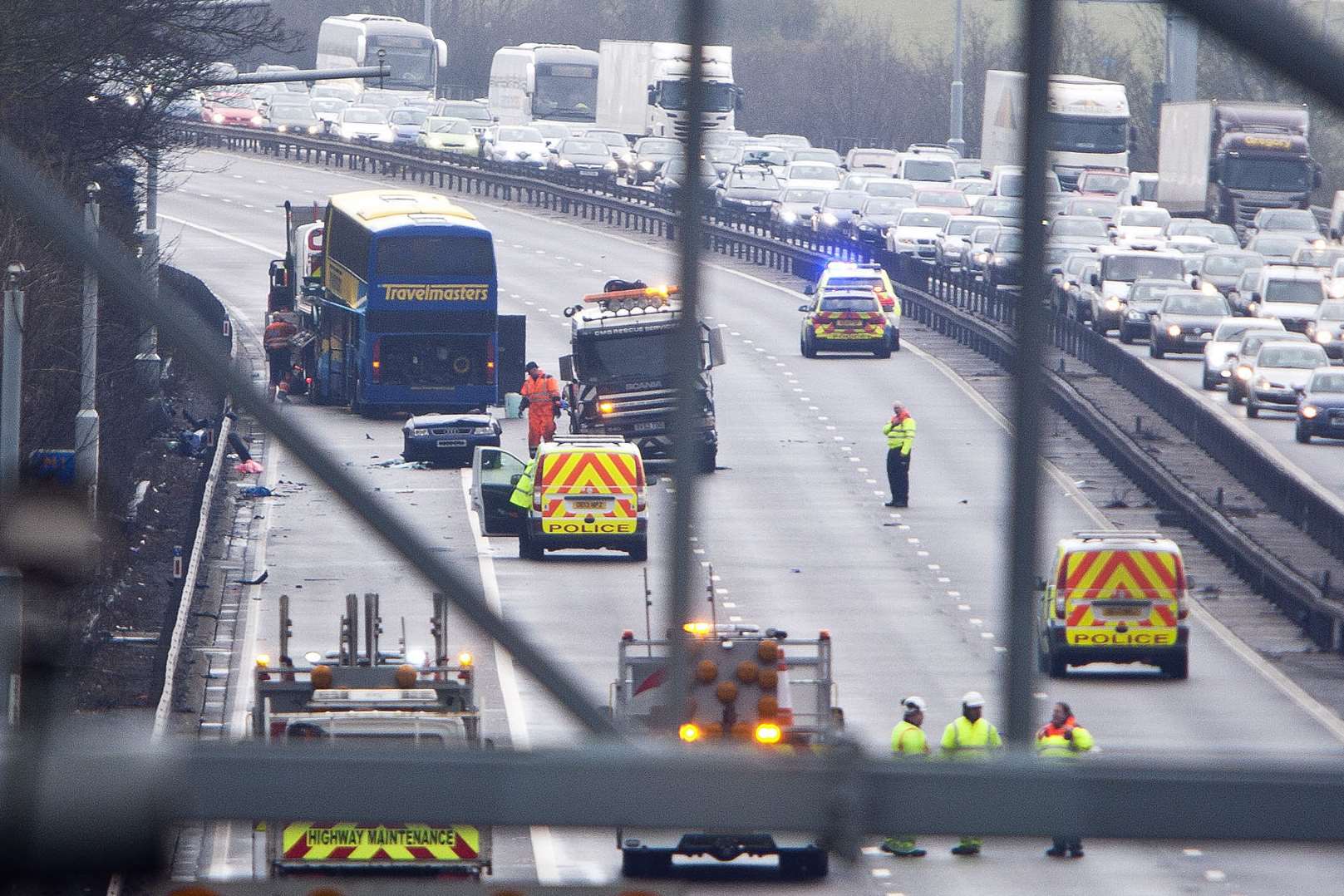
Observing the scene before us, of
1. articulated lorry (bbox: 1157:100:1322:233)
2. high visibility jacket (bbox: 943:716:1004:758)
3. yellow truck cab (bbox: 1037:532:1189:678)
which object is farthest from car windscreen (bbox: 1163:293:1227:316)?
high visibility jacket (bbox: 943:716:1004:758)

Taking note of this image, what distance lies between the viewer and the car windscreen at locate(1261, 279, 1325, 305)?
51688 mm

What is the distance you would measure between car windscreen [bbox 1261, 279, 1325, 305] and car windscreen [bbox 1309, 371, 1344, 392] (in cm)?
1200

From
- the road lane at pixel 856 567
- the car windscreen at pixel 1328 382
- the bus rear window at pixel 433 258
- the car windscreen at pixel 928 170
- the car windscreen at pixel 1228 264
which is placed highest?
the car windscreen at pixel 928 170

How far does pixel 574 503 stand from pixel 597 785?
2996 cm

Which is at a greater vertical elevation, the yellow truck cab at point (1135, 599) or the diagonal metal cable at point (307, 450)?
the diagonal metal cable at point (307, 450)

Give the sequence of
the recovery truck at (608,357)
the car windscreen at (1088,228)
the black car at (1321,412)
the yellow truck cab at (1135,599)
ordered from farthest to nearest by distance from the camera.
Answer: the car windscreen at (1088,228), the black car at (1321,412), the recovery truck at (608,357), the yellow truck cab at (1135,599)

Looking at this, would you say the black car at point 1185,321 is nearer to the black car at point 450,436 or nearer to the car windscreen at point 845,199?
the black car at point 450,436

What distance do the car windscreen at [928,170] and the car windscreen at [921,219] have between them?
740cm

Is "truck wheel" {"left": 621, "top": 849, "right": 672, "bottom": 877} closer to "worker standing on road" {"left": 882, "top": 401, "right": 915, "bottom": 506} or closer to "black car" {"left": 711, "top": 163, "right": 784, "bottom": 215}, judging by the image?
"worker standing on road" {"left": 882, "top": 401, "right": 915, "bottom": 506}

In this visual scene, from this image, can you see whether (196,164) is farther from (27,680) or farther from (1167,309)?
(27,680)

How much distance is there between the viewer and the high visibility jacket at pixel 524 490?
Answer: 1319 inches

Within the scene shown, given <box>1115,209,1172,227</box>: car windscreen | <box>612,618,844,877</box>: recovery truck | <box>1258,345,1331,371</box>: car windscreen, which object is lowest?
<box>1258,345,1331,371</box>: car windscreen

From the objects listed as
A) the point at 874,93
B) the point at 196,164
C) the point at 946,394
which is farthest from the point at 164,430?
the point at 196,164

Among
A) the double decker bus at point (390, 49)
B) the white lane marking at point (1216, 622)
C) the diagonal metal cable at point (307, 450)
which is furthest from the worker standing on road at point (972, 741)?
the double decker bus at point (390, 49)
